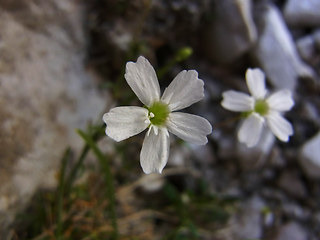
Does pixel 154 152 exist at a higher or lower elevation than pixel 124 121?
lower

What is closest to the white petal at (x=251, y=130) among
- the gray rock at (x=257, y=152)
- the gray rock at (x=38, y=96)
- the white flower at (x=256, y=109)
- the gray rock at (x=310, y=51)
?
the white flower at (x=256, y=109)

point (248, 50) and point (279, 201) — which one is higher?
point (248, 50)

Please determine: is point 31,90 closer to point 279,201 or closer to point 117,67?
point 117,67

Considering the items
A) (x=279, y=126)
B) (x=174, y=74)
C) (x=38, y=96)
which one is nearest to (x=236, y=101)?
(x=279, y=126)

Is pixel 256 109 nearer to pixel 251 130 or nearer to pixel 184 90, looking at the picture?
pixel 251 130

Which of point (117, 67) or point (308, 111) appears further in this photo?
point (308, 111)

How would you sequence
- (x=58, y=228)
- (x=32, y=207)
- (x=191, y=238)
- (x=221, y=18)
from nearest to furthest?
(x=58, y=228)
(x=32, y=207)
(x=191, y=238)
(x=221, y=18)

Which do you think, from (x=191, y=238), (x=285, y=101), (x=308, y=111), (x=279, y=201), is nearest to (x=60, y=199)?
(x=191, y=238)

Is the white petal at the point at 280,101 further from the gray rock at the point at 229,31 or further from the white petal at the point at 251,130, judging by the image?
the gray rock at the point at 229,31
